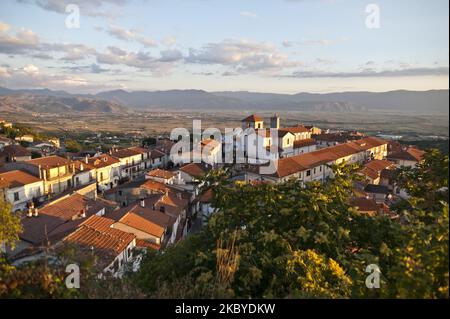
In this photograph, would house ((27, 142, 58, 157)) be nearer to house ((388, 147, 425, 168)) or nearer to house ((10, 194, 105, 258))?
house ((10, 194, 105, 258))

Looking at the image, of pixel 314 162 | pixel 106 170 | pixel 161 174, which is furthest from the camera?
pixel 106 170

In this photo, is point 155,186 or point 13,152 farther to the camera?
point 13,152

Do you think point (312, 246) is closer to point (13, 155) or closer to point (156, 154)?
point (13, 155)

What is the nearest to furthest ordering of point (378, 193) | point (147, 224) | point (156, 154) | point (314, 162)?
point (147, 224) → point (378, 193) → point (314, 162) → point (156, 154)

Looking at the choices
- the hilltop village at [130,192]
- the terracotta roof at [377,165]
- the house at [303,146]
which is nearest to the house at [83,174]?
the hilltop village at [130,192]

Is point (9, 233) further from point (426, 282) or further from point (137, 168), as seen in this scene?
point (137, 168)

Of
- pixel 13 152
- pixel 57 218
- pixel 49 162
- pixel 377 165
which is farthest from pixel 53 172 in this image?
pixel 377 165
